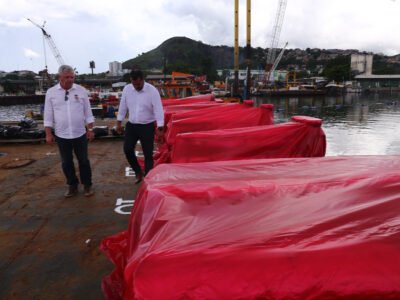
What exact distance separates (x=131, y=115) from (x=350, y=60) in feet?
457

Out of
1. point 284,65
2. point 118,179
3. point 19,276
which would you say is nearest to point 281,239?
point 19,276

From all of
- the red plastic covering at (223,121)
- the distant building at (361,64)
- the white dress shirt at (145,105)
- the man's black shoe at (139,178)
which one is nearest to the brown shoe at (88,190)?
the man's black shoe at (139,178)

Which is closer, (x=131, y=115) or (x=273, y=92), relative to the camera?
(x=131, y=115)

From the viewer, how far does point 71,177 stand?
170 inches

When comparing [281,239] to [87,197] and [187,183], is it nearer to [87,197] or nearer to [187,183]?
[187,183]

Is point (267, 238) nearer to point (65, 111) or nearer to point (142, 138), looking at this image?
point (65, 111)

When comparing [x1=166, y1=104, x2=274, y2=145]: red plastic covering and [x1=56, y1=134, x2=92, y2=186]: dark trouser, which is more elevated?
[x1=166, y1=104, x2=274, y2=145]: red plastic covering

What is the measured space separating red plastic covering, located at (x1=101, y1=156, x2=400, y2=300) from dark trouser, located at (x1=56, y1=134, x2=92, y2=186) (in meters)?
2.43

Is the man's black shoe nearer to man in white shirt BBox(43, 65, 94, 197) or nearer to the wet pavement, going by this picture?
the wet pavement

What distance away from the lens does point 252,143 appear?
→ 3879 millimetres

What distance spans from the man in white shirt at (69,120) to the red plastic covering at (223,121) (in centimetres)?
119

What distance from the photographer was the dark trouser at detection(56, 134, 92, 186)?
425 centimetres

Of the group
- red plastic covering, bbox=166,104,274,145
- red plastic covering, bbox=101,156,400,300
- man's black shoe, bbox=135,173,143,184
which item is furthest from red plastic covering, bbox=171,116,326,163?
red plastic covering, bbox=101,156,400,300

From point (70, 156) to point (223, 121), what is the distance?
2.31m
